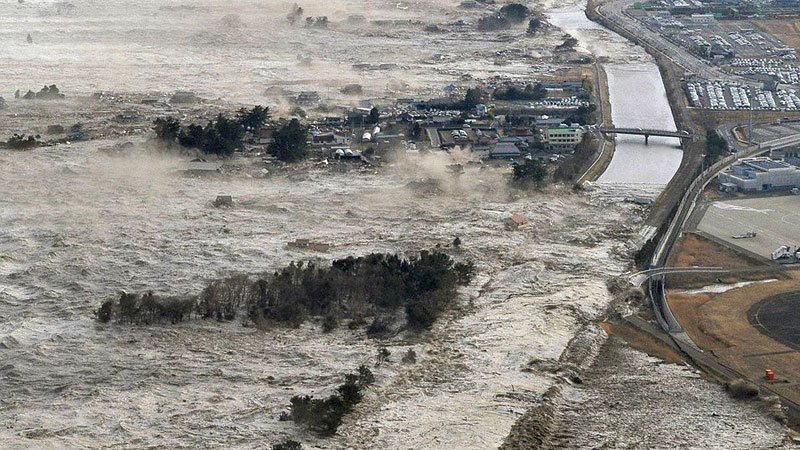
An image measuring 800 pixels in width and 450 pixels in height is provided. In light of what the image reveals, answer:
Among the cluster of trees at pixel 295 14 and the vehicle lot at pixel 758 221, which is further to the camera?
the cluster of trees at pixel 295 14

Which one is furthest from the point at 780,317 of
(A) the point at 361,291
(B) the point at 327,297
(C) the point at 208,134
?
(C) the point at 208,134

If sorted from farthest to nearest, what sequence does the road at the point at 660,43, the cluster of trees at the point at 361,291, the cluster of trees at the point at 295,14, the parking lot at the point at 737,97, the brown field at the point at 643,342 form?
1. the cluster of trees at the point at 295,14
2. the road at the point at 660,43
3. the parking lot at the point at 737,97
4. the cluster of trees at the point at 361,291
5. the brown field at the point at 643,342

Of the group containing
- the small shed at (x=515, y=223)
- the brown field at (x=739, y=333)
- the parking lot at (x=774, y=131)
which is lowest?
the brown field at (x=739, y=333)

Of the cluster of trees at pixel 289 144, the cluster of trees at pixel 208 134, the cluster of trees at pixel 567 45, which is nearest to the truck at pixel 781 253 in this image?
the cluster of trees at pixel 289 144

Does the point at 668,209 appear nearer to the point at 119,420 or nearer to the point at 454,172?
the point at 454,172

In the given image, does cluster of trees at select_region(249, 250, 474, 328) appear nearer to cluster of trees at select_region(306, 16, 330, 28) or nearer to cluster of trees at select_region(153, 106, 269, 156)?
cluster of trees at select_region(153, 106, 269, 156)

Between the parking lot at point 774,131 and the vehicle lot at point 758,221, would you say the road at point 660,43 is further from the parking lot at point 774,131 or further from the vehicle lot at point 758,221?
the vehicle lot at point 758,221
